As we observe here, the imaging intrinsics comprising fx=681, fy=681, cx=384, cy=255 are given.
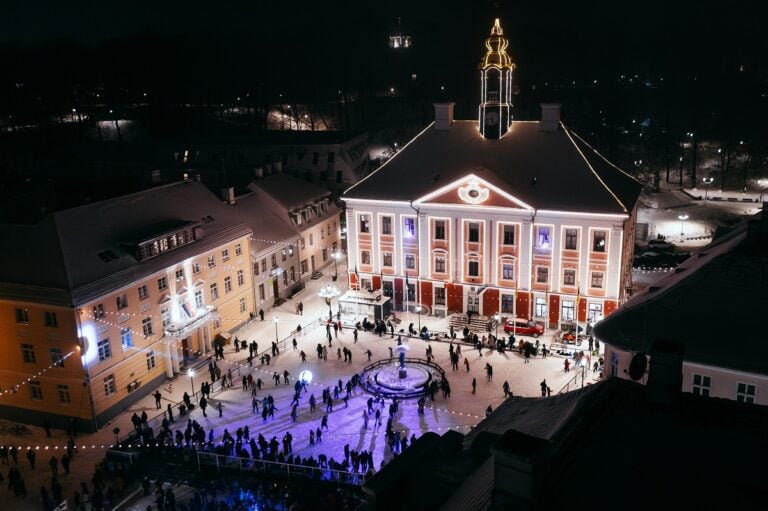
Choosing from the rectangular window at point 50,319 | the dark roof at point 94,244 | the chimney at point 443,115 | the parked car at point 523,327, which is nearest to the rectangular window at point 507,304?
the parked car at point 523,327

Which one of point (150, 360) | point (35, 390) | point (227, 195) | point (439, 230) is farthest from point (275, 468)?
point (227, 195)

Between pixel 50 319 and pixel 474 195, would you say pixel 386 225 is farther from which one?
pixel 50 319

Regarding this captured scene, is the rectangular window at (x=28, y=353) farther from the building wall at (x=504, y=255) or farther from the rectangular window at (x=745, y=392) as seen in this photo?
the rectangular window at (x=745, y=392)

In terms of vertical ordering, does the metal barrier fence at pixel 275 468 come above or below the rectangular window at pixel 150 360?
below

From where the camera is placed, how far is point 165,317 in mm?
40812

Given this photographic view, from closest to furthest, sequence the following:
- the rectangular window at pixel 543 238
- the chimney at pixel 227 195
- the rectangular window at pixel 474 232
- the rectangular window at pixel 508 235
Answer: the rectangular window at pixel 543 238 < the rectangular window at pixel 508 235 < the rectangular window at pixel 474 232 < the chimney at pixel 227 195

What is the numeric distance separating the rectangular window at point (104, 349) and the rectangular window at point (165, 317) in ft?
14.5

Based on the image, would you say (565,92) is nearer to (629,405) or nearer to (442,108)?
(442,108)

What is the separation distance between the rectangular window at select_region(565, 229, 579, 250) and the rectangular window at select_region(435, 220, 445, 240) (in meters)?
8.70

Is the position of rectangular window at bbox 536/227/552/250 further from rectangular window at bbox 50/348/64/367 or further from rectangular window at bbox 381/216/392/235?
rectangular window at bbox 50/348/64/367

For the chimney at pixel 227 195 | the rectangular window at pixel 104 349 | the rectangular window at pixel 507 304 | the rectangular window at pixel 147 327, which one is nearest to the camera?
the rectangular window at pixel 104 349

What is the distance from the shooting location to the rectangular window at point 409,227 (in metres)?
50.1

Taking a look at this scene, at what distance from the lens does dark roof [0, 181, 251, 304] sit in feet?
116

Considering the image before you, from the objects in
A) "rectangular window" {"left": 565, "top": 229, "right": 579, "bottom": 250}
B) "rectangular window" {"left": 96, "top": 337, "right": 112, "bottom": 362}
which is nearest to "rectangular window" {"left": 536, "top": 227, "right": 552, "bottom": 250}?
"rectangular window" {"left": 565, "top": 229, "right": 579, "bottom": 250}
